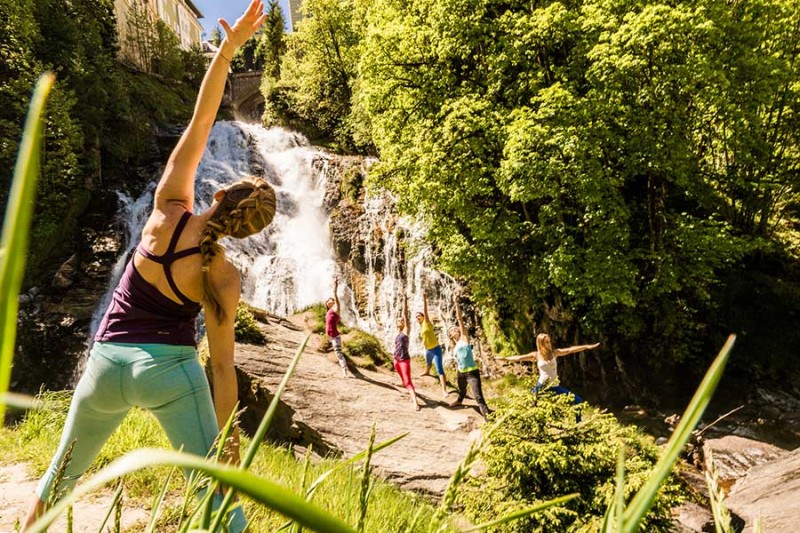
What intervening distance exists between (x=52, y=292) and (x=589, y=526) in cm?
1780

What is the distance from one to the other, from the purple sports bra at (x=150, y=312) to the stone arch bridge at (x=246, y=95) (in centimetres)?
4439

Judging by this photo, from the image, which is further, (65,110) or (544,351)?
(65,110)

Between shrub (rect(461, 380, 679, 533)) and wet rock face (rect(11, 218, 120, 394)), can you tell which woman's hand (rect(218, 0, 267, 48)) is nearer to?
shrub (rect(461, 380, 679, 533))

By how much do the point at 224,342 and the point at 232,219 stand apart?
59cm

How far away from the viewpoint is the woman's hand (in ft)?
8.67

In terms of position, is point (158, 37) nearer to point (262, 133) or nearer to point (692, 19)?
point (262, 133)

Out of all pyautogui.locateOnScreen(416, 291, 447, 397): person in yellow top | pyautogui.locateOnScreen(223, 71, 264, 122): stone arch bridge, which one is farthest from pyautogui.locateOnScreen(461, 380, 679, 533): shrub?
pyautogui.locateOnScreen(223, 71, 264, 122): stone arch bridge

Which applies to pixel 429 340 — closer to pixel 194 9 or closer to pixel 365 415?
pixel 365 415

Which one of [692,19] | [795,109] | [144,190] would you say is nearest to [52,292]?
[144,190]

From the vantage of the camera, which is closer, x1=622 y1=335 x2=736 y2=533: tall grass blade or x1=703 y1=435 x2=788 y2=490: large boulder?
x1=622 y1=335 x2=736 y2=533: tall grass blade

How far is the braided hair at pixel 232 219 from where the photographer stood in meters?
2.21

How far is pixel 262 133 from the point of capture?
1037 inches

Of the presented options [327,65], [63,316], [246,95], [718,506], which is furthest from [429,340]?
[246,95]

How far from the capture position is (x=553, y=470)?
5.09m
